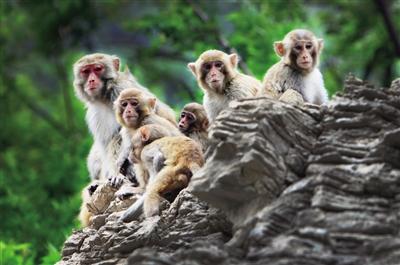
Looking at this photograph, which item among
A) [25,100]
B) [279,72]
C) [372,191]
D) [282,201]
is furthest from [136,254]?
[25,100]

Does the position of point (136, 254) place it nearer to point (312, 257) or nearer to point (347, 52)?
point (312, 257)

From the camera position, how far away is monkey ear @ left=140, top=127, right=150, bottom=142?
29.3 ft

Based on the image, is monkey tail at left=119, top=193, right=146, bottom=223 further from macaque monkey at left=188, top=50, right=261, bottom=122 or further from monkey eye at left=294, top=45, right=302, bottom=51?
monkey eye at left=294, top=45, right=302, bottom=51

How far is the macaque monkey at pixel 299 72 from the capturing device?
28.5 ft

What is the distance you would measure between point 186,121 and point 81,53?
13904 millimetres

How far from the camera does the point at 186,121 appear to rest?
9.41m

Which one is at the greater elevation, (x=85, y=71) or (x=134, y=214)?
(x=85, y=71)

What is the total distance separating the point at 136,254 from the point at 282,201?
104 centimetres

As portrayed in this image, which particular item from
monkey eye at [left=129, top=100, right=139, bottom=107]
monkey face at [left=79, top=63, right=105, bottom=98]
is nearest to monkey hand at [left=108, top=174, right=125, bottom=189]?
monkey eye at [left=129, top=100, right=139, bottom=107]

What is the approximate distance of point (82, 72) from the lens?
11141 millimetres

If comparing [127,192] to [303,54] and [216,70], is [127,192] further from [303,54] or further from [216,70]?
[303,54]

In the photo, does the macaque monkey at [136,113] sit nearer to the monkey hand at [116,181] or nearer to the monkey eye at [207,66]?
the monkey hand at [116,181]

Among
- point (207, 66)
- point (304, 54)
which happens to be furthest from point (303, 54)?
point (207, 66)

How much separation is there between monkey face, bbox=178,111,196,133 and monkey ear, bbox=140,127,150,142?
488 millimetres
